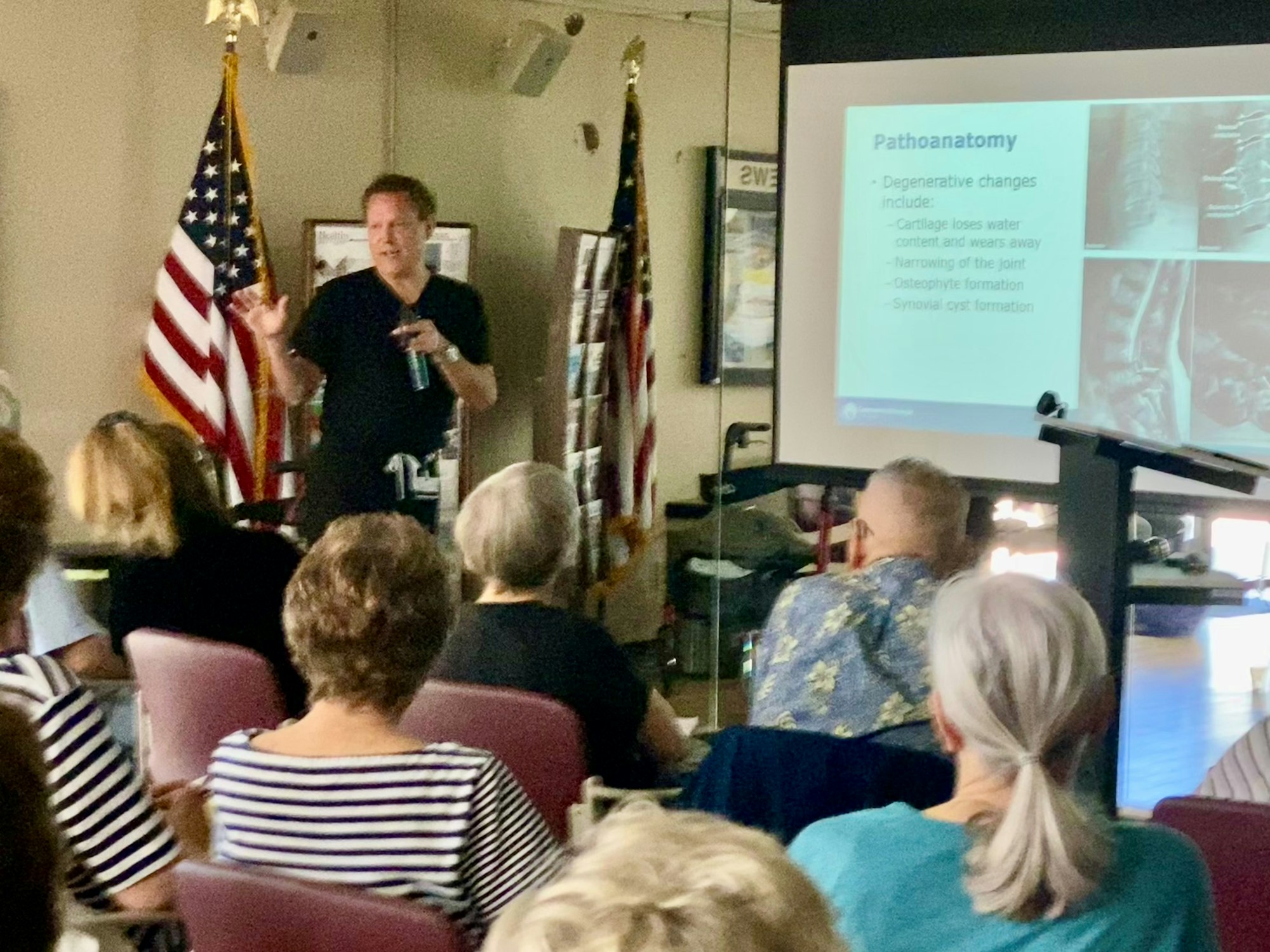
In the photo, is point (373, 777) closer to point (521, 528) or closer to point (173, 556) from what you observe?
point (521, 528)

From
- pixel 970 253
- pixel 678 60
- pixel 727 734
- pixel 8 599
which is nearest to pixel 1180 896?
pixel 727 734

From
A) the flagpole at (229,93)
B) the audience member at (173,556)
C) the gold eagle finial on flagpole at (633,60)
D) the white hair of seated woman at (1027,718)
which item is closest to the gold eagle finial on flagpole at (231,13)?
the flagpole at (229,93)

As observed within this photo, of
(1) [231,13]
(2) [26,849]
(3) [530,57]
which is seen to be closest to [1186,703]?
(3) [530,57]

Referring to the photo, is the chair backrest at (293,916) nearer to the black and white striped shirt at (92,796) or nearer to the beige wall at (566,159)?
the black and white striped shirt at (92,796)

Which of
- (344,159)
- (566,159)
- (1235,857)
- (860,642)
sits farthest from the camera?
(566,159)

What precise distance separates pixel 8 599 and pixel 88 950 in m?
0.43

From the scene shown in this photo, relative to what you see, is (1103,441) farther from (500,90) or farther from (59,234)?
(500,90)

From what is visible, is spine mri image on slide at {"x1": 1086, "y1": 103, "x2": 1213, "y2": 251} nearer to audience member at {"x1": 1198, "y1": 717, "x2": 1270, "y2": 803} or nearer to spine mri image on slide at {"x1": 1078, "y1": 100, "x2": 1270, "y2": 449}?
spine mri image on slide at {"x1": 1078, "y1": 100, "x2": 1270, "y2": 449}

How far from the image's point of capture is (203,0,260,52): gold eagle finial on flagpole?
524 centimetres

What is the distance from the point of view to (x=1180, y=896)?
1650 mm

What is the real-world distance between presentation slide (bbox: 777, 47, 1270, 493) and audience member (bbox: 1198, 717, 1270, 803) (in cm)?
161

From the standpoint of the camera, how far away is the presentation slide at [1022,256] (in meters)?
4.10

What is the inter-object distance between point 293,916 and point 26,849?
873mm

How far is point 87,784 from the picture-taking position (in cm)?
191
